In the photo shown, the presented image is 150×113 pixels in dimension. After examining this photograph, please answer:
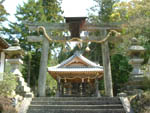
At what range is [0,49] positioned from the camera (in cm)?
1355

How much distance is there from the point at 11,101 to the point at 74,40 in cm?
497

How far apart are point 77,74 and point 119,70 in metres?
3.69

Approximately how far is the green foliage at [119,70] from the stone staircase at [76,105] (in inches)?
243

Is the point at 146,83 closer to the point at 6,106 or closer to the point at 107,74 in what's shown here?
the point at 107,74

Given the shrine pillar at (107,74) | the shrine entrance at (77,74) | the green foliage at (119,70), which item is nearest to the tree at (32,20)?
the shrine entrance at (77,74)

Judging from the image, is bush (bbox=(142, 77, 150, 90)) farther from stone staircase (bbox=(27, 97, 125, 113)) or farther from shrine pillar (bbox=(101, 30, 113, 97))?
stone staircase (bbox=(27, 97, 125, 113))

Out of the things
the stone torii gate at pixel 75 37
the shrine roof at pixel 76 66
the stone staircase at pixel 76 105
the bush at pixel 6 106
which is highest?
→ the stone torii gate at pixel 75 37

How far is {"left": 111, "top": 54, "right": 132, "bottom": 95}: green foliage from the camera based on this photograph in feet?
49.2

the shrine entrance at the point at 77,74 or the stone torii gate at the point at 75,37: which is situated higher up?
the stone torii gate at the point at 75,37

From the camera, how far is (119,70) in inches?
621

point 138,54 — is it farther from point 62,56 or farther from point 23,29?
point 62,56

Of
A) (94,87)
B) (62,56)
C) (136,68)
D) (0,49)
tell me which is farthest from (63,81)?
(62,56)

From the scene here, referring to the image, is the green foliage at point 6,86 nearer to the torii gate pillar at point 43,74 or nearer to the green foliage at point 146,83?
the torii gate pillar at point 43,74

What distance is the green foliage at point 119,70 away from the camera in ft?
49.2
